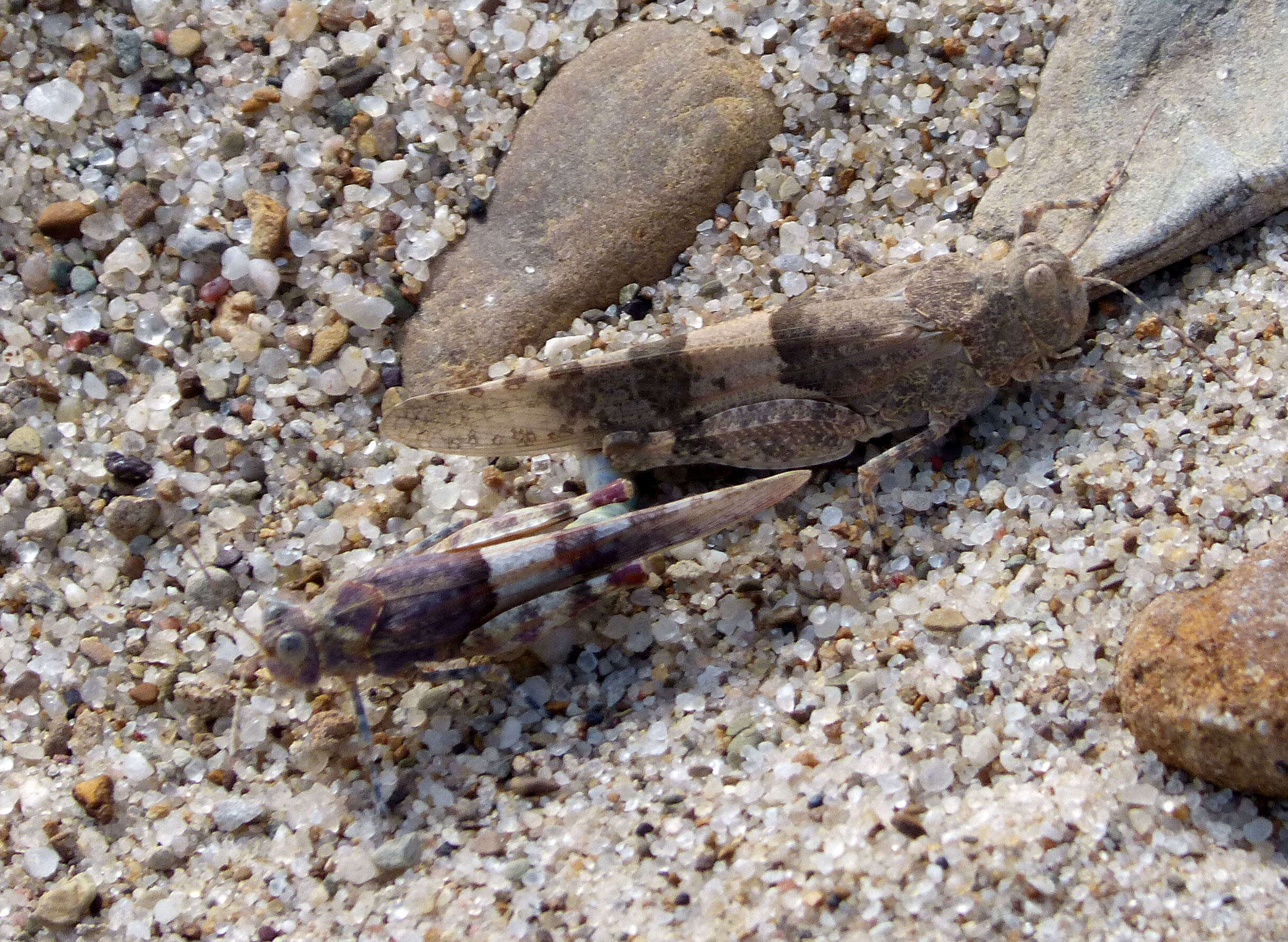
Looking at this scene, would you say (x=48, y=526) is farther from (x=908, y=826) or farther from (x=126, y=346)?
(x=908, y=826)

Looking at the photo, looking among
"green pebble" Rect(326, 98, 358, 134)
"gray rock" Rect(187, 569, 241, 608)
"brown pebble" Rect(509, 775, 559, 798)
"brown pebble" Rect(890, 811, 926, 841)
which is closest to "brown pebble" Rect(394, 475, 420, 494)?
"gray rock" Rect(187, 569, 241, 608)

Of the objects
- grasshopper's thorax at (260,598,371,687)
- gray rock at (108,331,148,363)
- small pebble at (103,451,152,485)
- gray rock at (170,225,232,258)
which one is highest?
gray rock at (170,225,232,258)

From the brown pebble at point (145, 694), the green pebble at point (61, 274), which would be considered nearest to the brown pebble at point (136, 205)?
the green pebble at point (61, 274)

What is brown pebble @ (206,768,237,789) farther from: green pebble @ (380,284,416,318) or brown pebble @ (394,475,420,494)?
green pebble @ (380,284,416,318)

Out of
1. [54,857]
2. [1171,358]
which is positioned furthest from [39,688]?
[1171,358]

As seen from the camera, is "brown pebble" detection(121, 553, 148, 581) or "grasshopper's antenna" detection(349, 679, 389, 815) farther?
"brown pebble" detection(121, 553, 148, 581)

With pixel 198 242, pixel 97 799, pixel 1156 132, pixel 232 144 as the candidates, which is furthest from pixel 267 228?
pixel 1156 132

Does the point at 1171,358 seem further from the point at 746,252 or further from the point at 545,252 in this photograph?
the point at 545,252

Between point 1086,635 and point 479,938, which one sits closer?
point 479,938
